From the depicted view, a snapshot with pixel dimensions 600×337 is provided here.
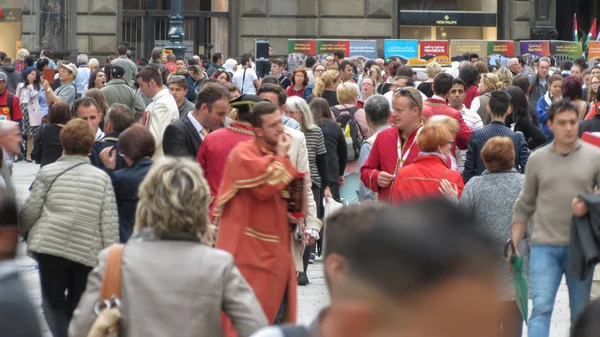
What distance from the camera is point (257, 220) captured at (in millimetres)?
6621

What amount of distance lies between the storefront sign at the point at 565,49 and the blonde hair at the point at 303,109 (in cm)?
1794

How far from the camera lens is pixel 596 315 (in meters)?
2.94

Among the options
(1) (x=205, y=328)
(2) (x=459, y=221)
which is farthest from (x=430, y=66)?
(2) (x=459, y=221)

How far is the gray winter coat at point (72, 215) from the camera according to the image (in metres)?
7.16

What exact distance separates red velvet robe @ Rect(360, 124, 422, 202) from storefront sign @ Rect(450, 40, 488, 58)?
18.9 m

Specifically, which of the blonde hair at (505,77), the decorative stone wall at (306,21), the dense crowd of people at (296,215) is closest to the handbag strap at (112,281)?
the dense crowd of people at (296,215)

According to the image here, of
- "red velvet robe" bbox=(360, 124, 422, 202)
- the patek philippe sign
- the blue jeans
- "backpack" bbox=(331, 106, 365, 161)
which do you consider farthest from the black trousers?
the patek philippe sign

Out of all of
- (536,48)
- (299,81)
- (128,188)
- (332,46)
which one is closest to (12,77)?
(332,46)

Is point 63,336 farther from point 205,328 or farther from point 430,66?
point 430,66

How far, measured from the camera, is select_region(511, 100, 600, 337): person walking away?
288 inches

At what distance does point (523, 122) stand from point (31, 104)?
40.4 feet

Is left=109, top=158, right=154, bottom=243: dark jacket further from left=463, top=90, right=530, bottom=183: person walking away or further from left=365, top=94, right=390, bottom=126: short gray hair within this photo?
left=365, top=94, right=390, bottom=126: short gray hair

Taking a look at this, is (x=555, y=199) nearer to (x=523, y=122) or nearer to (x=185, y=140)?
(x=185, y=140)

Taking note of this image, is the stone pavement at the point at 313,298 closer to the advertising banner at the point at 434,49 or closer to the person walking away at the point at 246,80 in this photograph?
the person walking away at the point at 246,80
